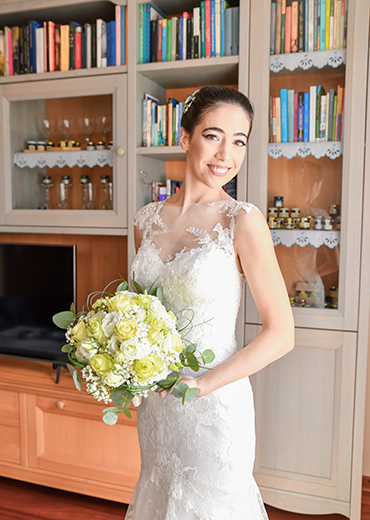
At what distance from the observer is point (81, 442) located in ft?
7.23

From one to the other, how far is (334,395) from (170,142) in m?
1.42

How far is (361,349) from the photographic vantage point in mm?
1922

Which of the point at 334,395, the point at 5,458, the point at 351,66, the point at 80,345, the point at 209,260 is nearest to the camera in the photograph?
the point at 80,345

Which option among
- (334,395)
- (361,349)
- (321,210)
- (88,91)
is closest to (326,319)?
(361,349)

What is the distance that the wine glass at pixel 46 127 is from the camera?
7.84 ft

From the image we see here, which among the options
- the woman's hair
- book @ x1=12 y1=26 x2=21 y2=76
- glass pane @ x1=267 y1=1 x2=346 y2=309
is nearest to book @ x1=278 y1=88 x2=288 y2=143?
glass pane @ x1=267 y1=1 x2=346 y2=309

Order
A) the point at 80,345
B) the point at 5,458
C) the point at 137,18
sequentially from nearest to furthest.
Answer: the point at 80,345 < the point at 137,18 < the point at 5,458

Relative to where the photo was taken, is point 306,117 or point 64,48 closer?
point 306,117

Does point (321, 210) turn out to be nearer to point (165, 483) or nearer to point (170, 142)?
point (170, 142)

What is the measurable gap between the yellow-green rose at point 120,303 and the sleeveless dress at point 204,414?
0.82 feet

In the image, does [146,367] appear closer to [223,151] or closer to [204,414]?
[204,414]

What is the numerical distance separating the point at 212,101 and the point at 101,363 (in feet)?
2.68

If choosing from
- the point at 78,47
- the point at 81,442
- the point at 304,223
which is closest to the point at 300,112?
the point at 304,223

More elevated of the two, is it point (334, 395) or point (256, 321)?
point (256, 321)
